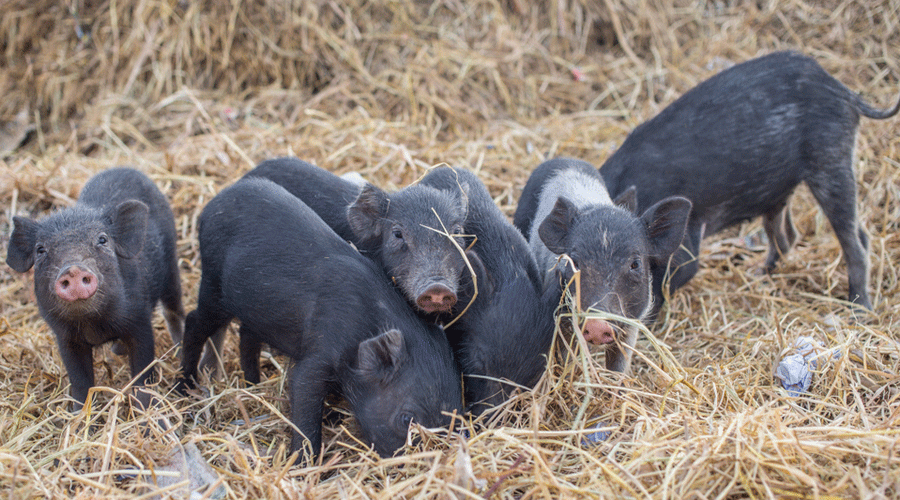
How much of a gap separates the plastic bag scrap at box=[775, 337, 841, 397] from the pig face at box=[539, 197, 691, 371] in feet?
2.55

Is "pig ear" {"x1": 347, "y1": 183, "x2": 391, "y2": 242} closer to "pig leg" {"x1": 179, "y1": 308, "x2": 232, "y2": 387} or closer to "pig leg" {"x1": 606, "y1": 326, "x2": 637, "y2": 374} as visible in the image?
"pig leg" {"x1": 179, "y1": 308, "x2": 232, "y2": 387}

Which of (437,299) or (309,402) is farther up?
(437,299)

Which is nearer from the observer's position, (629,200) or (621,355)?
(621,355)

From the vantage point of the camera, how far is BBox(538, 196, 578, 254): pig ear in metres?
4.06

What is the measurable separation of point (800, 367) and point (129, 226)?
3.69 m

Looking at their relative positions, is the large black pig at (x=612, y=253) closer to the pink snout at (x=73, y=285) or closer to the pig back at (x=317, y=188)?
the pig back at (x=317, y=188)

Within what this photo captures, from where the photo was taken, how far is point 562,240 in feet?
13.4

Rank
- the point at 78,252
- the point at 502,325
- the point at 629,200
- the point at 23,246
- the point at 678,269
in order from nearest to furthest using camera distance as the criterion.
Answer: the point at 502,325, the point at 78,252, the point at 23,246, the point at 629,200, the point at 678,269

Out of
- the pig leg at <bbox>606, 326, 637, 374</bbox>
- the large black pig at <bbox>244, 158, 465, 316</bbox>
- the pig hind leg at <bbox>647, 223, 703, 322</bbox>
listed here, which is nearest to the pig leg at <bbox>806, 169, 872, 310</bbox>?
the pig hind leg at <bbox>647, 223, 703, 322</bbox>

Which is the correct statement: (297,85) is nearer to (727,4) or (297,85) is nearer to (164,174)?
(164,174)

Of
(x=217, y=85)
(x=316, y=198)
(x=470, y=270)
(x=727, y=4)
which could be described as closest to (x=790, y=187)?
(x=470, y=270)

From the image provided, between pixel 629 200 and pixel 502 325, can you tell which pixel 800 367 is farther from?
pixel 502 325

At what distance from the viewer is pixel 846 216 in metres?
5.22

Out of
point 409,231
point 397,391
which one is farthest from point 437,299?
point 409,231
